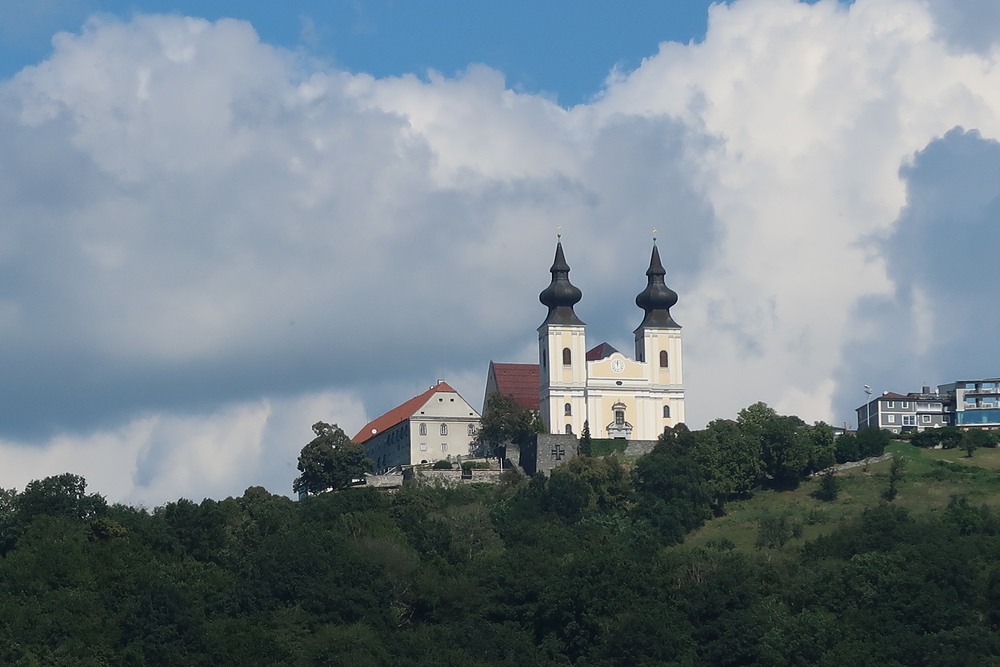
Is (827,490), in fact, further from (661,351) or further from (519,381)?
(519,381)

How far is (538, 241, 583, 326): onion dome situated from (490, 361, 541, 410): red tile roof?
5.28 meters

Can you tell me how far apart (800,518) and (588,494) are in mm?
10099

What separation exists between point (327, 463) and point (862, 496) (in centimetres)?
2698

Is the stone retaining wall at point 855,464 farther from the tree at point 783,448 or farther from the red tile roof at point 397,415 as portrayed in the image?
the red tile roof at point 397,415

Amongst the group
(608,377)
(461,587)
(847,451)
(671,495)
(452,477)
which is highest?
(608,377)

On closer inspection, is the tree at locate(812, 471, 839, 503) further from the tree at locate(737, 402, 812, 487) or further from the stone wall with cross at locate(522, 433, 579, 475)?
the stone wall with cross at locate(522, 433, 579, 475)

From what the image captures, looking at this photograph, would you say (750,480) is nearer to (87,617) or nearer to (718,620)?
(718,620)

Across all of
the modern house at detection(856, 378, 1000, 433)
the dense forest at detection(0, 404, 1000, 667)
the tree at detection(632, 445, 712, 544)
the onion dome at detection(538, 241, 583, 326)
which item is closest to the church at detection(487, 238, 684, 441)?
the onion dome at detection(538, 241, 583, 326)

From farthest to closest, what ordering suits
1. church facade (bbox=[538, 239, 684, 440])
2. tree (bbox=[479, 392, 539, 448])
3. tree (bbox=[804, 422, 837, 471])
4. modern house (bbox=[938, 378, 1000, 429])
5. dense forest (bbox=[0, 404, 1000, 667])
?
modern house (bbox=[938, 378, 1000, 429]) → church facade (bbox=[538, 239, 684, 440]) → tree (bbox=[479, 392, 539, 448]) → tree (bbox=[804, 422, 837, 471]) → dense forest (bbox=[0, 404, 1000, 667])

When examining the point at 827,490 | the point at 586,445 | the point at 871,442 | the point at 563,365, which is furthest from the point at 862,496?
the point at 563,365

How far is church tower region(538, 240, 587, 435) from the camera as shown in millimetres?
101500

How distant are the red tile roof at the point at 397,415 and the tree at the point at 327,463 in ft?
27.2

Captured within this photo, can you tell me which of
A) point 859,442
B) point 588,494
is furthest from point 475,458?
point 859,442

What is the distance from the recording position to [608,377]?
336ft
